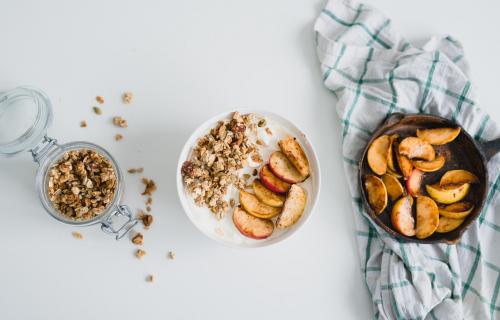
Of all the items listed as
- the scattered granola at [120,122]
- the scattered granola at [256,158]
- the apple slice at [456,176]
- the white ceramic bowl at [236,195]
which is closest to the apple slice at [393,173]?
the apple slice at [456,176]

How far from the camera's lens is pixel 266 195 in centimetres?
115

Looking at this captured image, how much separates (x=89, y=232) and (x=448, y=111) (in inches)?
39.8

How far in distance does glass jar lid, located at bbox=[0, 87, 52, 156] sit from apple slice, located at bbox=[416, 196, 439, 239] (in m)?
0.97

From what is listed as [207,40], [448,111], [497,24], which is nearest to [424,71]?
[448,111]

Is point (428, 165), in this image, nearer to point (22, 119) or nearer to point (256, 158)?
point (256, 158)

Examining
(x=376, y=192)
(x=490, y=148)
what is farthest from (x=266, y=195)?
(x=490, y=148)

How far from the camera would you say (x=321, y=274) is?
1.27 m

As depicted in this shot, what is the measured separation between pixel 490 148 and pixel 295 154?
0.56 metres

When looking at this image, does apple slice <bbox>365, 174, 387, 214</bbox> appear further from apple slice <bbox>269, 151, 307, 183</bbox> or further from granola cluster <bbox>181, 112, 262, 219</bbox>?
granola cluster <bbox>181, 112, 262, 219</bbox>

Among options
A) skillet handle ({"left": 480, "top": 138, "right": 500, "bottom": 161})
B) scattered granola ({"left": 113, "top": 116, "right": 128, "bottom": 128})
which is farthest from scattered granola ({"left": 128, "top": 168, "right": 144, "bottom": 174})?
skillet handle ({"left": 480, "top": 138, "right": 500, "bottom": 161})

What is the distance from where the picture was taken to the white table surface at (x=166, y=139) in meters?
1.23

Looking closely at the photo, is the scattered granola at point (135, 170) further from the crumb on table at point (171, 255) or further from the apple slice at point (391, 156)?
the apple slice at point (391, 156)

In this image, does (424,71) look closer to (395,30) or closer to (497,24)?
(395,30)

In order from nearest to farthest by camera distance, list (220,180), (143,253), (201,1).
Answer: (220,180)
(143,253)
(201,1)
